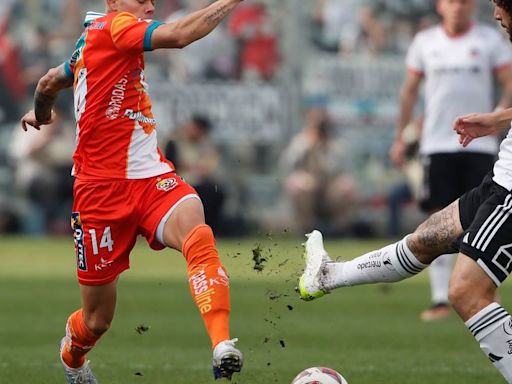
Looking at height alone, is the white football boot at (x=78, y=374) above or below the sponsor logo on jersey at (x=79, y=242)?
below

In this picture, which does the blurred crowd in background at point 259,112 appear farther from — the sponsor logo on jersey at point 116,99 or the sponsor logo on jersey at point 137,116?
the sponsor logo on jersey at point 116,99

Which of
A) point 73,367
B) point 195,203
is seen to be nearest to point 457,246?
point 195,203

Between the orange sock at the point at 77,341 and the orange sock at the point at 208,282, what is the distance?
95 centimetres

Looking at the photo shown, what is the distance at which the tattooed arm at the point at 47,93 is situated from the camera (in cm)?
794

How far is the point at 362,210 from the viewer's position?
25.1 m

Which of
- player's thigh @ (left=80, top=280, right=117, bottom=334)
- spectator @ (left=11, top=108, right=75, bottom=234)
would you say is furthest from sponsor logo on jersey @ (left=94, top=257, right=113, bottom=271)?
spectator @ (left=11, top=108, right=75, bottom=234)

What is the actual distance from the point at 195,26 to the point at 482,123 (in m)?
1.71

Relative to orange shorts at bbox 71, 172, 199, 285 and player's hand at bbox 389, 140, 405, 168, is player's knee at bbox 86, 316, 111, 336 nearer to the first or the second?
orange shorts at bbox 71, 172, 199, 285

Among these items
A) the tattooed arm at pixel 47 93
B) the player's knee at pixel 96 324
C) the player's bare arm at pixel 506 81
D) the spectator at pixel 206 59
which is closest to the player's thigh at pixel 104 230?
the player's knee at pixel 96 324

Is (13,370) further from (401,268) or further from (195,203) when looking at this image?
(401,268)

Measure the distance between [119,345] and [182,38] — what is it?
4.63 metres

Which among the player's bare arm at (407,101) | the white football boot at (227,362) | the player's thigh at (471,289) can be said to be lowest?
the player's bare arm at (407,101)

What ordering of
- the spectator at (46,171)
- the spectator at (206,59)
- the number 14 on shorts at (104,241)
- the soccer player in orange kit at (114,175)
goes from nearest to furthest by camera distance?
1. the soccer player in orange kit at (114,175)
2. the number 14 on shorts at (104,241)
3. the spectator at (46,171)
4. the spectator at (206,59)

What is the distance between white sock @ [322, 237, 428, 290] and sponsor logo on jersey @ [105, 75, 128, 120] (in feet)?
5.25
